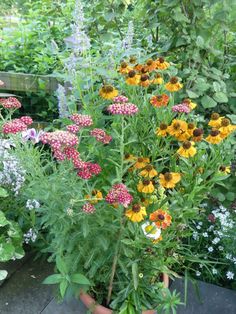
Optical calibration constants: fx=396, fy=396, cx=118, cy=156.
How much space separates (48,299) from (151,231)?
808 mm

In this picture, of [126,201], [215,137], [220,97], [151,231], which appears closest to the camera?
[126,201]

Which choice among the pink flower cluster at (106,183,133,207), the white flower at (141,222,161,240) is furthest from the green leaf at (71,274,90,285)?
the pink flower cluster at (106,183,133,207)

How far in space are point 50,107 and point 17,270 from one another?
121cm

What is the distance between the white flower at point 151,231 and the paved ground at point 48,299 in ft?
2.00

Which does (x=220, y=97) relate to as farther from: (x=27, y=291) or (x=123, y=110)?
(x=27, y=291)

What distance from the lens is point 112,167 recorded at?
1830mm

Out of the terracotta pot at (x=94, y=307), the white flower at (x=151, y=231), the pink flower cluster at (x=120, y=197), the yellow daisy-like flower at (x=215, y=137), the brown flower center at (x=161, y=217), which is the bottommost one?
the terracotta pot at (x=94, y=307)

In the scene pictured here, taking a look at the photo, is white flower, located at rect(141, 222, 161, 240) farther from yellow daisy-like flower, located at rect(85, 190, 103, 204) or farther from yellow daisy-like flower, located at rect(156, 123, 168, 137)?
yellow daisy-like flower, located at rect(156, 123, 168, 137)

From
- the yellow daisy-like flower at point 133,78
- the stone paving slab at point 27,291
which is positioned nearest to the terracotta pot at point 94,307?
the stone paving slab at point 27,291

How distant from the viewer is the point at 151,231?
1394 mm

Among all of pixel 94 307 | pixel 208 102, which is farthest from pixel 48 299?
pixel 208 102

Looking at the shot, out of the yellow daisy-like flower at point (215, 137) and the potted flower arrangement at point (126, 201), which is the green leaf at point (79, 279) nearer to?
the potted flower arrangement at point (126, 201)

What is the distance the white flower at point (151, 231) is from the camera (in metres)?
1.39

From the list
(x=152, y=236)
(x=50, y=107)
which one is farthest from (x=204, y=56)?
(x=152, y=236)
